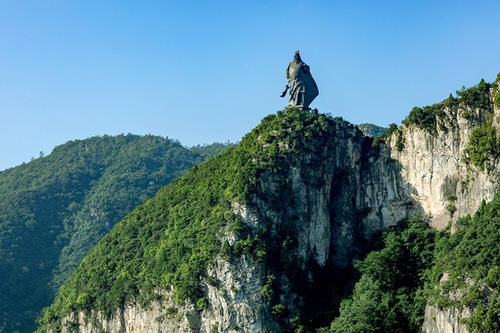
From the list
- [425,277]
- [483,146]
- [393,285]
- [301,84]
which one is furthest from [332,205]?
[483,146]

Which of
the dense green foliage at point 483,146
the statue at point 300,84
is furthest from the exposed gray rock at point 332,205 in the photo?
the statue at point 300,84

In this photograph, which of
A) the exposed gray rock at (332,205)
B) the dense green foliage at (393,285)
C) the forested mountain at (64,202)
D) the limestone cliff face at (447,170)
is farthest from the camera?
the forested mountain at (64,202)

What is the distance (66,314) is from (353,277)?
65.9 feet

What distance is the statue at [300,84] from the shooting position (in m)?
64.9

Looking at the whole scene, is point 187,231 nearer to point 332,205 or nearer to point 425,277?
point 332,205

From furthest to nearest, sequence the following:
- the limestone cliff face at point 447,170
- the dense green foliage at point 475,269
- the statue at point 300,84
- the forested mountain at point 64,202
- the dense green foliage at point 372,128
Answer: the dense green foliage at point 372,128 → the forested mountain at point 64,202 → the statue at point 300,84 → the limestone cliff face at point 447,170 → the dense green foliage at point 475,269

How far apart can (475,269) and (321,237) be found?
12.3 meters

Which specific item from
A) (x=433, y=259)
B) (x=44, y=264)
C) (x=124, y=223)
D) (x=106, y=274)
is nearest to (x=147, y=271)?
(x=106, y=274)

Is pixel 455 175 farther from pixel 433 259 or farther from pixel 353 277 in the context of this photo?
pixel 353 277

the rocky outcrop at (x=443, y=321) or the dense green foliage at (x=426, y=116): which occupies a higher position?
the dense green foliage at (x=426, y=116)

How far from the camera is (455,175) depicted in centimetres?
5822

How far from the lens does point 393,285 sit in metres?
57.4

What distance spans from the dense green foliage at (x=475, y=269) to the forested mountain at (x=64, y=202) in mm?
46565

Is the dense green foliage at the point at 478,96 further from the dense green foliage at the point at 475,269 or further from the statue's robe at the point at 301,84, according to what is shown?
the statue's robe at the point at 301,84
